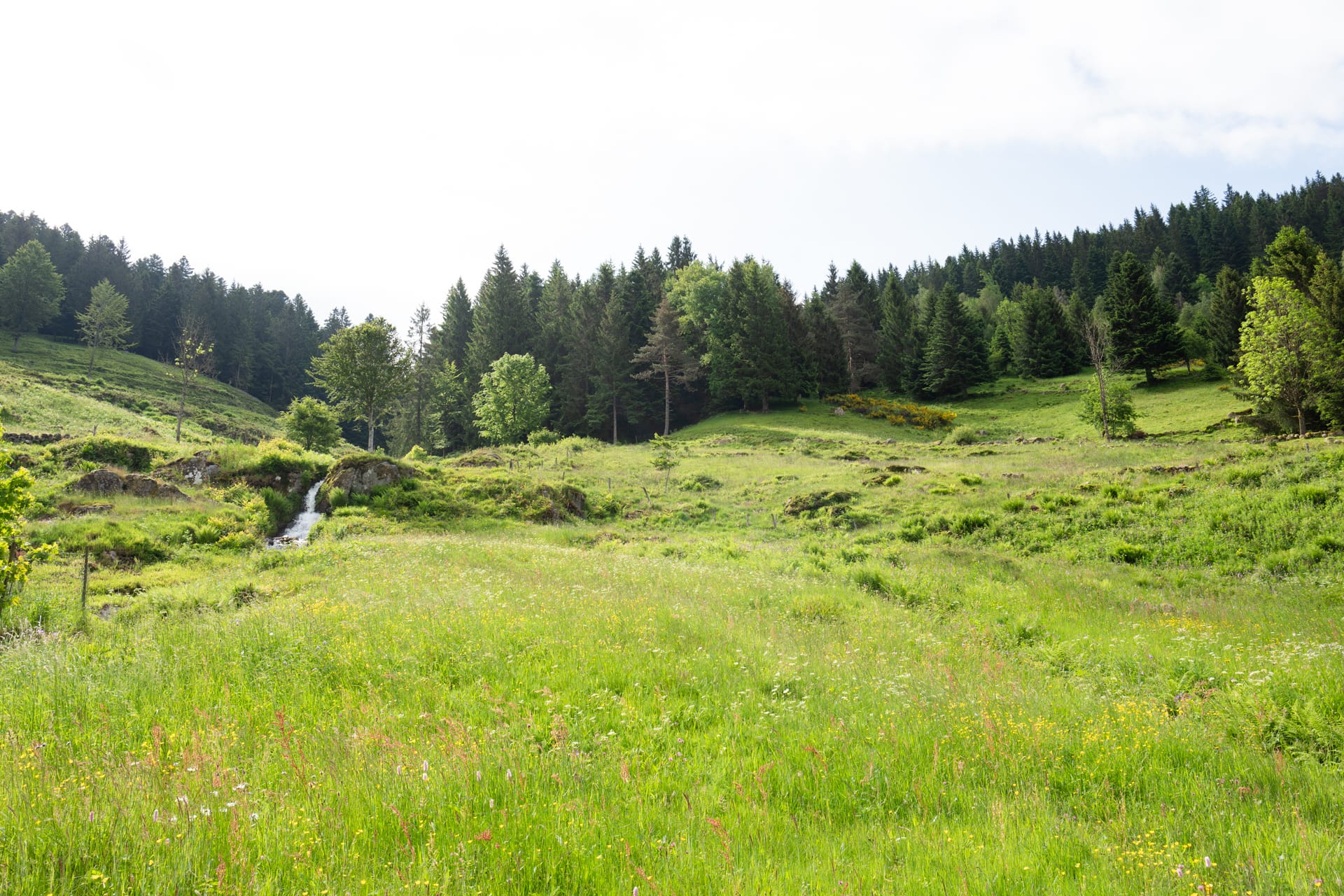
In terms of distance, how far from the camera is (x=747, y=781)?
455cm

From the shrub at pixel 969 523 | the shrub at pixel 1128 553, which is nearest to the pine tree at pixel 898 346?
the shrub at pixel 969 523

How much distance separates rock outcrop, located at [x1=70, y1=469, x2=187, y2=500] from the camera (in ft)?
72.8

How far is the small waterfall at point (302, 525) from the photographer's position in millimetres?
21625

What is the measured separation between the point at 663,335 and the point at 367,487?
40.7 meters

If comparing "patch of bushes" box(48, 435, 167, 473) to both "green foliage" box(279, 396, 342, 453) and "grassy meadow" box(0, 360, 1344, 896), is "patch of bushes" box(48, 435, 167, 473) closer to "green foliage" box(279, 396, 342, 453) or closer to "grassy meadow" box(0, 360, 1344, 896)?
"grassy meadow" box(0, 360, 1344, 896)

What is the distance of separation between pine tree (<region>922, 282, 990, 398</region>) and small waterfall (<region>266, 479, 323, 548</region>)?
64504 millimetres

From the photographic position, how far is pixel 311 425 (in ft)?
155

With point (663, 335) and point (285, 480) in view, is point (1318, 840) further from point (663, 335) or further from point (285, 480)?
point (663, 335)

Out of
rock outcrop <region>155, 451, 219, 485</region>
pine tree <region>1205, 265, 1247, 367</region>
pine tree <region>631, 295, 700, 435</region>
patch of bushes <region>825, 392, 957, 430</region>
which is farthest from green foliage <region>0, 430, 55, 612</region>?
pine tree <region>1205, 265, 1247, 367</region>

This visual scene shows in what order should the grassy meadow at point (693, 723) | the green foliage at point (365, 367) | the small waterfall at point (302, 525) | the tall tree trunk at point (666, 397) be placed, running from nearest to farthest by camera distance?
1. the grassy meadow at point (693, 723)
2. the small waterfall at point (302, 525)
3. the green foliage at point (365, 367)
4. the tall tree trunk at point (666, 397)

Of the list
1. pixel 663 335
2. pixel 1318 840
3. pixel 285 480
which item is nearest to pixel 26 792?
pixel 1318 840

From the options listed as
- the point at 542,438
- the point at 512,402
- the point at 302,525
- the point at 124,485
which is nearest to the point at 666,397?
the point at 542,438

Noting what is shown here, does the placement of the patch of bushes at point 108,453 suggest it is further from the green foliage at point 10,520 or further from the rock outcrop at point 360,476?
the green foliage at point 10,520

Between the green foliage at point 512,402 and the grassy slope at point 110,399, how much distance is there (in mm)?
24578
